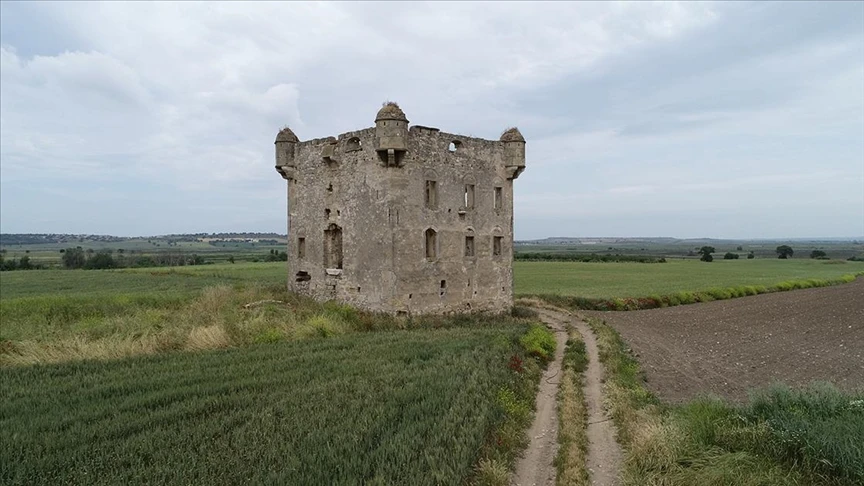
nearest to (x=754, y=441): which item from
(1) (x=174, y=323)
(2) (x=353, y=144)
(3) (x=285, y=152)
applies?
(1) (x=174, y=323)

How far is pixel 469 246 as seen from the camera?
71.4 feet

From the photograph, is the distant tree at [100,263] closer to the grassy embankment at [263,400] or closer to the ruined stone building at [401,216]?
the grassy embankment at [263,400]

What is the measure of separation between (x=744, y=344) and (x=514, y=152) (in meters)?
12.0

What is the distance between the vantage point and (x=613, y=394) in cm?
1130

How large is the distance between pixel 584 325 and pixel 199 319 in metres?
15.7

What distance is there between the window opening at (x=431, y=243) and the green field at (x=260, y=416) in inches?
283

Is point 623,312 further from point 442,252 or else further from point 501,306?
point 442,252

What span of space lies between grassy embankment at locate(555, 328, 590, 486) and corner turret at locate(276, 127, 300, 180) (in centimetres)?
1458

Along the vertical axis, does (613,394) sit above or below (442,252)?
below

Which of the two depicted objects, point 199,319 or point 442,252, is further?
point 442,252

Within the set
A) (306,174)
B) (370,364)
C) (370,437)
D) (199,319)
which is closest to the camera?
(370,437)

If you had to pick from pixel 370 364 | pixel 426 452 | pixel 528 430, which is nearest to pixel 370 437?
pixel 426 452

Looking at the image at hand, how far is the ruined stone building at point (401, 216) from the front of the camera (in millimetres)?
19203

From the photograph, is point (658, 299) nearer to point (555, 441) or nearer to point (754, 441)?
point (555, 441)
